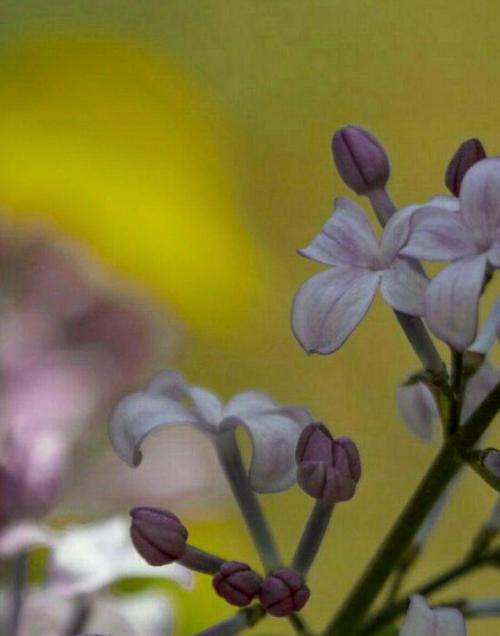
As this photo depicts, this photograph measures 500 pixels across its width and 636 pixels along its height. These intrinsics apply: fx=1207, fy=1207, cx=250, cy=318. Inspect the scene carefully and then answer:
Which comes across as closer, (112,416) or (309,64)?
(112,416)

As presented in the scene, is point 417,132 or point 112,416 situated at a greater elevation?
point 112,416

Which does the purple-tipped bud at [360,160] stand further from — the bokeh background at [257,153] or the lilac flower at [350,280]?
the bokeh background at [257,153]

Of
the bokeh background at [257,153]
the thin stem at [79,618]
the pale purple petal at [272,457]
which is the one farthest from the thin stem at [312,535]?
the bokeh background at [257,153]

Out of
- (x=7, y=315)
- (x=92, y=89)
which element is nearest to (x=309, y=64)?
(x=92, y=89)

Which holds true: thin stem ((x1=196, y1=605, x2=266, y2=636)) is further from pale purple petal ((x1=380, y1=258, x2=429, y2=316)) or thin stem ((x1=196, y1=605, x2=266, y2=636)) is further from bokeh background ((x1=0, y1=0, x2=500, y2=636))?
bokeh background ((x1=0, y1=0, x2=500, y2=636))

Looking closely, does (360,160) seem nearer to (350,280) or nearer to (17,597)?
(350,280)

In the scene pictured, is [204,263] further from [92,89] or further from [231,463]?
[231,463]
